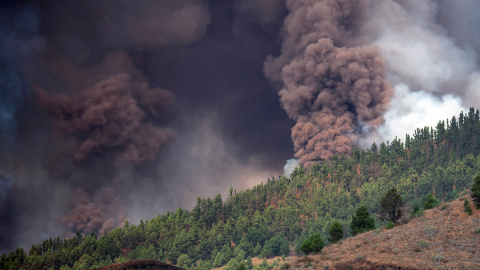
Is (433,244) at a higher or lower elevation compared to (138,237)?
lower

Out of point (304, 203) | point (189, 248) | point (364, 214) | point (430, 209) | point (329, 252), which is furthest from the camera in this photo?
point (304, 203)

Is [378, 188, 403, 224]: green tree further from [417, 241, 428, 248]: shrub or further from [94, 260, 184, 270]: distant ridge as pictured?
[94, 260, 184, 270]: distant ridge

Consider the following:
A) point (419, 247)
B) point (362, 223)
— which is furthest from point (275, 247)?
point (419, 247)

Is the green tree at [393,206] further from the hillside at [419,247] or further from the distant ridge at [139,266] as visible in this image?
the distant ridge at [139,266]

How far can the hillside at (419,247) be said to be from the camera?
3697cm

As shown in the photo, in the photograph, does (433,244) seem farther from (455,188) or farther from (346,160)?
(346,160)

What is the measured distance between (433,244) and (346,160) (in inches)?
5424

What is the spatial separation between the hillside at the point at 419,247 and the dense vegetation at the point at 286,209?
233ft

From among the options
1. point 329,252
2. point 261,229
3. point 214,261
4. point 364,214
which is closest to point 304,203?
point 261,229

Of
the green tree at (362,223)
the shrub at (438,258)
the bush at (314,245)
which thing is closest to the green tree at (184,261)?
the green tree at (362,223)

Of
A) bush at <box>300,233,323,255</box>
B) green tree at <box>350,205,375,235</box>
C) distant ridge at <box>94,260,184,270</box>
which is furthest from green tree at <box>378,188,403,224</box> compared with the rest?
distant ridge at <box>94,260,184,270</box>

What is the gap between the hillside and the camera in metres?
37.0

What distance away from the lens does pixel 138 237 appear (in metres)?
150

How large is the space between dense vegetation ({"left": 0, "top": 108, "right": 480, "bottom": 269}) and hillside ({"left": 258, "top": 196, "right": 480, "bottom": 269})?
70.9 metres
